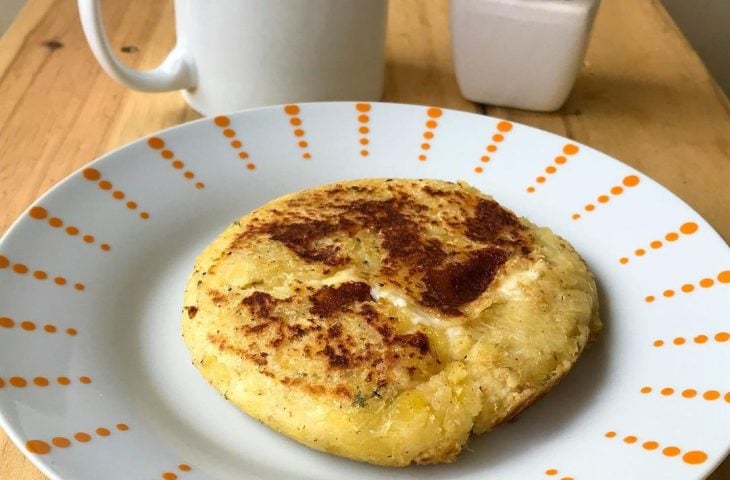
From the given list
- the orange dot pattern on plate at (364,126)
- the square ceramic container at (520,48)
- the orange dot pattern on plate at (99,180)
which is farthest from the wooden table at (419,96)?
the orange dot pattern on plate at (364,126)

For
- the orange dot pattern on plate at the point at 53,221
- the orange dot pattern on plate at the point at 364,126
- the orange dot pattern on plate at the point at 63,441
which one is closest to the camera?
the orange dot pattern on plate at the point at 63,441

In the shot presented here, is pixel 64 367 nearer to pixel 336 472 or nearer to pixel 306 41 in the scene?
pixel 336 472

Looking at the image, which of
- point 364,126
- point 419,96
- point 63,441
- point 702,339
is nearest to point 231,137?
point 364,126

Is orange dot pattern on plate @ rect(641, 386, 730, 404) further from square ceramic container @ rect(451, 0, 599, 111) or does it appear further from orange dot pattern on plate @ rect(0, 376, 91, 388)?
square ceramic container @ rect(451, 0, 599, 111)

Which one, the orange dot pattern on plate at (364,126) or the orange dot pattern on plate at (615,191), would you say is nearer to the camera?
the orange dot pattern on plate at (615,191)

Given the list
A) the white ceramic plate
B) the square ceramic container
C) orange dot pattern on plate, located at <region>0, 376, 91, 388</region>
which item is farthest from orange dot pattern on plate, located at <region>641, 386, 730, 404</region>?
the square ceramic container

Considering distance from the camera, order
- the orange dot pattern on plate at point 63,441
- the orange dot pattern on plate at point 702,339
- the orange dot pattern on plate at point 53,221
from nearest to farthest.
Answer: the orange dot pattern on plate at point 63,441
the orange dot pattern on plate at point 702,339
the orange dot pattern on plate at point 53,221

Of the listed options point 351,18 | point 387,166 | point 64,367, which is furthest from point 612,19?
point 64,367

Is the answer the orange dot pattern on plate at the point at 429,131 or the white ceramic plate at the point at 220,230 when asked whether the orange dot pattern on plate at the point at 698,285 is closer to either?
the white ceramic plate at the point at 220,230
